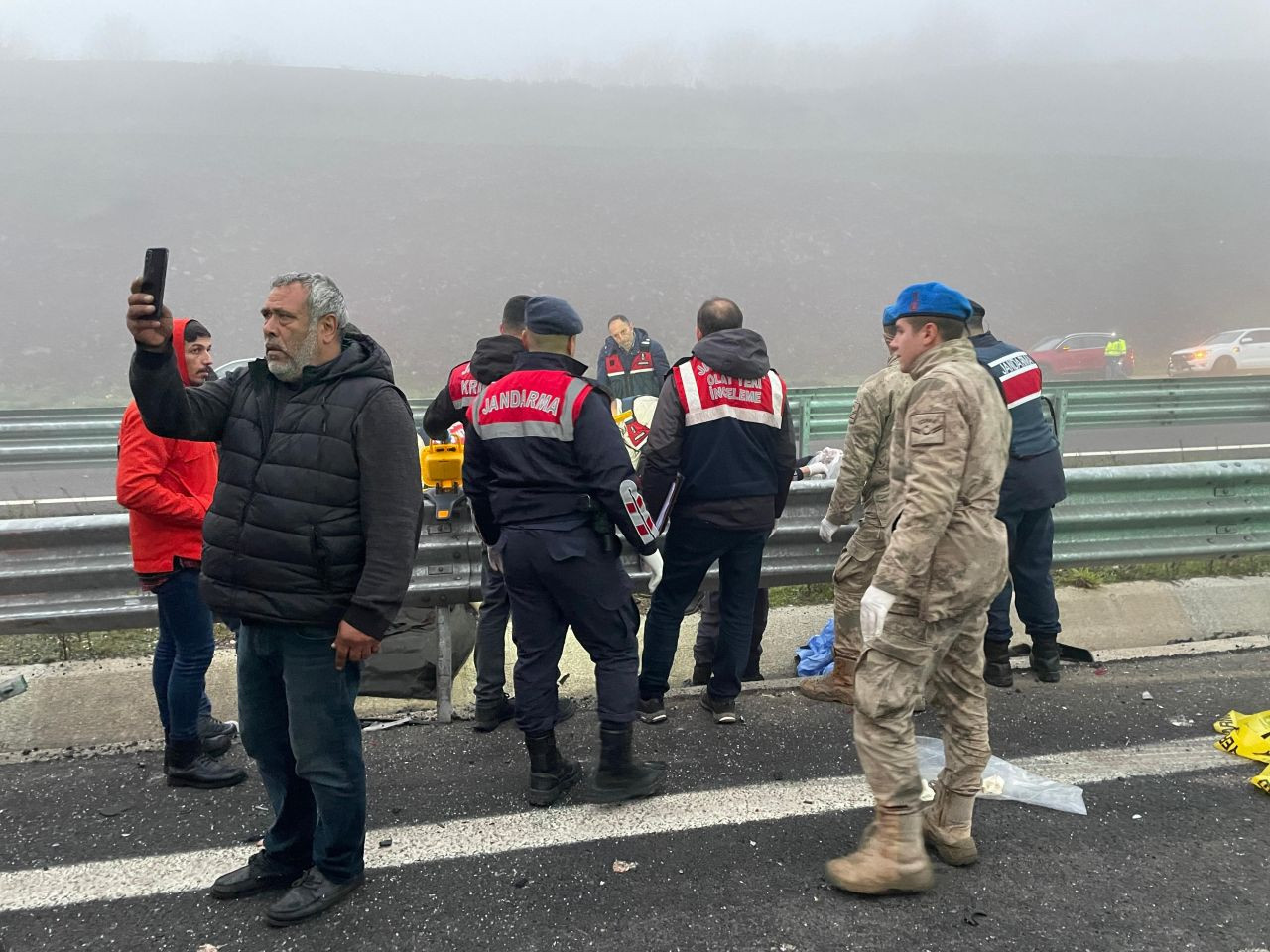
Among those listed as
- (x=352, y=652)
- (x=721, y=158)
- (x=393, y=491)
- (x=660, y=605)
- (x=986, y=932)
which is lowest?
(x=986, y=932)

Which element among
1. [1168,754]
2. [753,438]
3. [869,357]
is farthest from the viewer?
[869,357]

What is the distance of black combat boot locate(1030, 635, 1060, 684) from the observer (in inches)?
183

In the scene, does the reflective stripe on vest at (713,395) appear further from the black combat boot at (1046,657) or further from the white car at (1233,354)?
the white car at (1233,354)

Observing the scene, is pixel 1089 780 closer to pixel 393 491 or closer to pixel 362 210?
pixel 393 491

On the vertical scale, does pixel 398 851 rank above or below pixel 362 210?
below

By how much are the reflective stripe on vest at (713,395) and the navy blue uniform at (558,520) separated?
2.06 feet

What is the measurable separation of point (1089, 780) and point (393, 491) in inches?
113

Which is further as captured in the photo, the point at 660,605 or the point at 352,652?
the point at 660,605

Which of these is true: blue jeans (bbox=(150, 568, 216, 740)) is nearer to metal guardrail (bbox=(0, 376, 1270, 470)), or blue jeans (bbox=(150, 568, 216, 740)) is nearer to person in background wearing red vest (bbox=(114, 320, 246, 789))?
person in background wearing red vest (bbox=(114, 320, 246, 789))

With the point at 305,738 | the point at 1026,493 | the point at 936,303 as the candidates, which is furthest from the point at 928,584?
the point at 305,738

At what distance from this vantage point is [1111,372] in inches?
924

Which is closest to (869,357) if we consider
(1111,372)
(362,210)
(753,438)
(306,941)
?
(1111,372)

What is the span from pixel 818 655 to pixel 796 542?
2.14ft

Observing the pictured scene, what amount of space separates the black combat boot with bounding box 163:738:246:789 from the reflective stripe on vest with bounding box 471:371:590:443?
167cm
